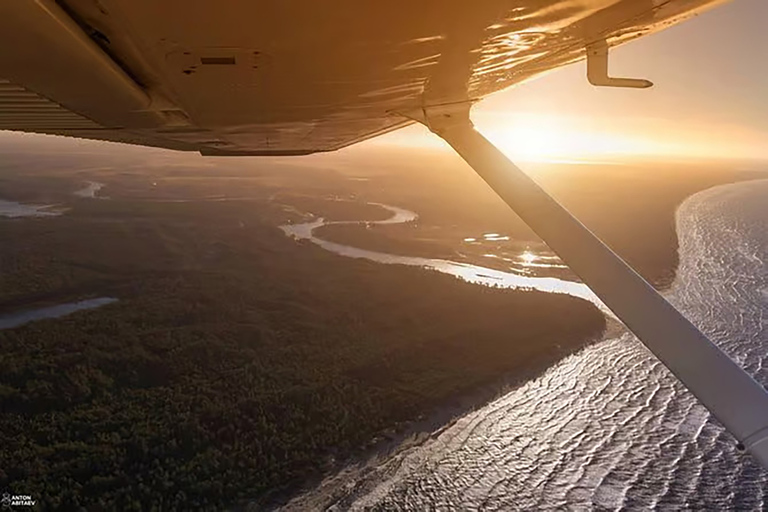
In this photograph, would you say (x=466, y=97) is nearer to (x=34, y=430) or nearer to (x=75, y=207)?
(x=34, y=430)

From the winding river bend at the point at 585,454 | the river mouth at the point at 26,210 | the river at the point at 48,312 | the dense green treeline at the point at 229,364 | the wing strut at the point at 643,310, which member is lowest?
the winding river bend at the point at 585,454

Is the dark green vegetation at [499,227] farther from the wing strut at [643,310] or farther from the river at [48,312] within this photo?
the wing strut at [643,310]

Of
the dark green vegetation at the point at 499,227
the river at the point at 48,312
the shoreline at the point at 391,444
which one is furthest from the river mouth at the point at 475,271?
the river at the point at 48,312

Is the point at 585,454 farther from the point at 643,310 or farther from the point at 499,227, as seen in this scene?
the point at 499,227

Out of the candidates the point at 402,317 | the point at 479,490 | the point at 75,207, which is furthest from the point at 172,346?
the point at 75,207

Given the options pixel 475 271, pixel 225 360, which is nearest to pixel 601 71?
pixel 225 360

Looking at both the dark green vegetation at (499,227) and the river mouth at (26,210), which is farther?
the river mouth at (26,210)

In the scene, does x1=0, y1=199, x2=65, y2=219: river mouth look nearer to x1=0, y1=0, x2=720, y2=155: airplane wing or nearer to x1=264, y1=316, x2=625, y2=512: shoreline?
x1=264, y1=316, x2=625, y2=512: shoreline
